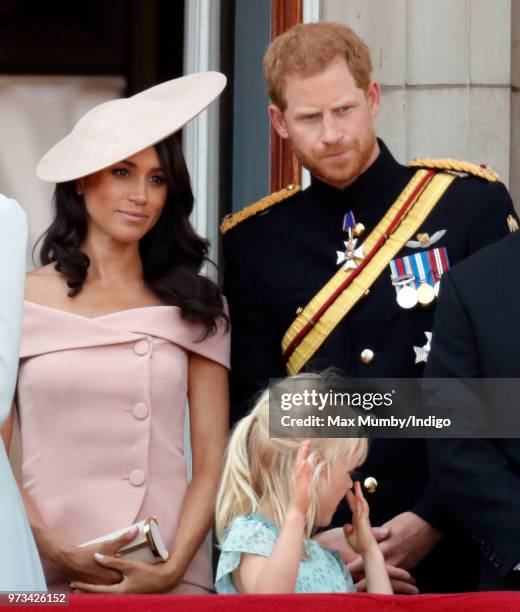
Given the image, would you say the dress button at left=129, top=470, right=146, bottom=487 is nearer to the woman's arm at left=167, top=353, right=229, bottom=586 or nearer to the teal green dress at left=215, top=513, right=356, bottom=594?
the woman's arm at left=167, top=353, right=229, bottom=586

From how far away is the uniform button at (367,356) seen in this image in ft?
14.7

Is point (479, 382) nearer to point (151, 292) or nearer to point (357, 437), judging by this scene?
point (357, 437)

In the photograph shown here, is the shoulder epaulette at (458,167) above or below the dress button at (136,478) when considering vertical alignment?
above

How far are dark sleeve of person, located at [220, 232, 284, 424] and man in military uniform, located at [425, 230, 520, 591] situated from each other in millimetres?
561

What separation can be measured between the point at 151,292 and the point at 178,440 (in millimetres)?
373

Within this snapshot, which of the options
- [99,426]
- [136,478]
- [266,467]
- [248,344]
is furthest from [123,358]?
[266,467]

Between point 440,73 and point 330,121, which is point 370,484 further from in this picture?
point 440,73

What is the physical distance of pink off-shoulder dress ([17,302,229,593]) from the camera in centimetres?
428

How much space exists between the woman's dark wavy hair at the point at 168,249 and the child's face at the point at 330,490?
0.60 m

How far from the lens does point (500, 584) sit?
157 inches

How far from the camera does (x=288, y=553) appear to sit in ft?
12.5

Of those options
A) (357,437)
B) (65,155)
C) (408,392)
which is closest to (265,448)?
(357,437)

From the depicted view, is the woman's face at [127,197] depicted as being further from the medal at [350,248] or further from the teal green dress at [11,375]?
the teal green dress at [11,375]

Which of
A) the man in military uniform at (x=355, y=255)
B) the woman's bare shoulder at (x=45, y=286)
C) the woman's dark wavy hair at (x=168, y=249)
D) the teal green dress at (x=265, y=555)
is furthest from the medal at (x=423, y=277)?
the woman's bare shoulder at (x=45, y=286)
